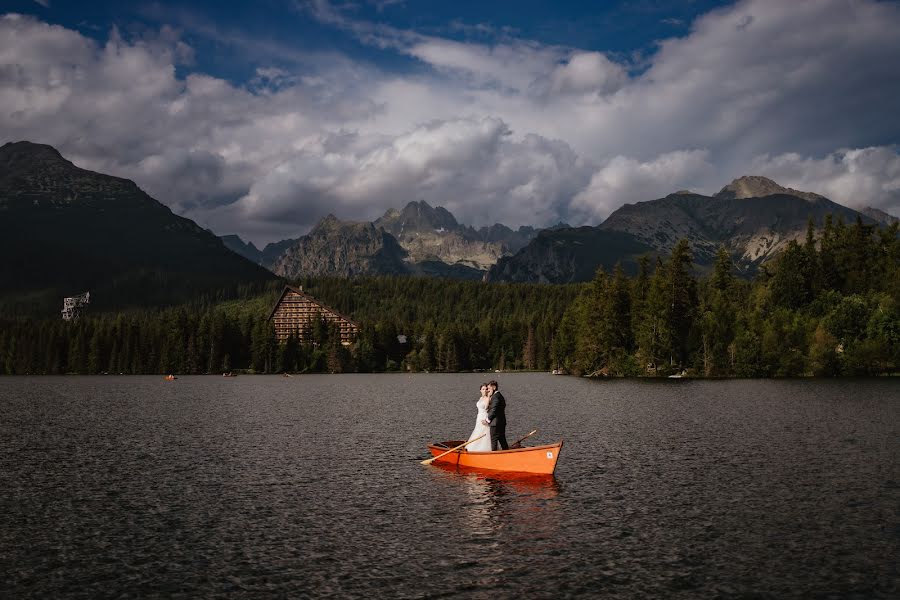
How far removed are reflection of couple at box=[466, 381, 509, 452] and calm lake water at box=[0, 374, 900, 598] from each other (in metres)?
2.28

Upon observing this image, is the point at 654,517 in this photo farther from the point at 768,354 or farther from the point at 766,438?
the point at 768,354

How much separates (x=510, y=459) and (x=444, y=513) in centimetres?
956

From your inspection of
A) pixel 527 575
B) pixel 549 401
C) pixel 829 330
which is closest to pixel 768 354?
pixel 829 330

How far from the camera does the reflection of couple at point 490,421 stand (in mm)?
43438

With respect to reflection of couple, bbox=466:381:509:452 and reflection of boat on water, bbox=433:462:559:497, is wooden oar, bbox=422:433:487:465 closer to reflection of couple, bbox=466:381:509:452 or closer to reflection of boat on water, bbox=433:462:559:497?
reflection of couple, bbox=466:381:509:452

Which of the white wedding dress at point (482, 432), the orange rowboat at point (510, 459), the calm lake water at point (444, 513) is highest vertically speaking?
the white wedding dress at point (482, 432)

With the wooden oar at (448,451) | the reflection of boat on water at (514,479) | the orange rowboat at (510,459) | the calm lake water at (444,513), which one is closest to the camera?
the calm lake water at (444,513)

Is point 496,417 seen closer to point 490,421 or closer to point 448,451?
point 490,421

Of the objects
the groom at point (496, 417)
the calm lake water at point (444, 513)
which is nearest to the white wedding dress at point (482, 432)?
the groom at point (496, 417)

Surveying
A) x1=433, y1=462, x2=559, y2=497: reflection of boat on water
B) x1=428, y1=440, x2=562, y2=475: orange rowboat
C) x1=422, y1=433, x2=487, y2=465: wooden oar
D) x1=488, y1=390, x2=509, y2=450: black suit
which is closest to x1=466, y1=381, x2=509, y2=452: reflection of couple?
x1=488, y1=390, x2=509, y2=450: black suit

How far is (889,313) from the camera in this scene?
147125mm

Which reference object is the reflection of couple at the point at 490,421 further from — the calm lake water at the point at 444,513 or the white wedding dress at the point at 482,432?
the calm lake water at the point at 444,513

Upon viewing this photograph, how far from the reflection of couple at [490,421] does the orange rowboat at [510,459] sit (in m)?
0.83

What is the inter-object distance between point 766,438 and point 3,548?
51421 mm
